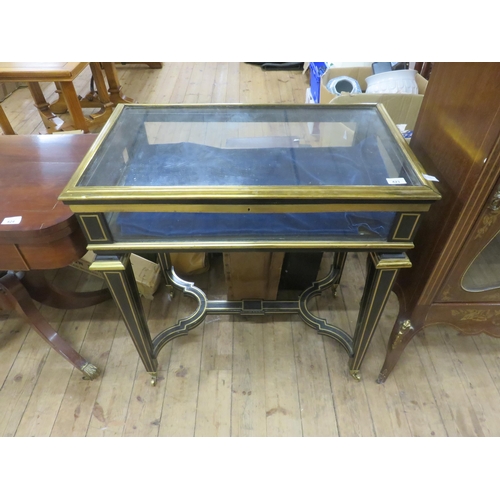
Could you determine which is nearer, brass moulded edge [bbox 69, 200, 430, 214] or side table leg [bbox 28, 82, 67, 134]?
brass moulded edge [bbox 69, 200, 430, 214]

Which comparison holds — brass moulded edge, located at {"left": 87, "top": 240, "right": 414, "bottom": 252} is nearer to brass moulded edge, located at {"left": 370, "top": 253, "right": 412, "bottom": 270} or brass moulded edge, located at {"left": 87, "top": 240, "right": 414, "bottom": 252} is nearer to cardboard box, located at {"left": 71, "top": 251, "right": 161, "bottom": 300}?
brass moulded edge, located at {"left": 370, "top": 253, "right": 412, "bottom": 270}

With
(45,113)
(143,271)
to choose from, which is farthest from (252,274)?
(45,113)

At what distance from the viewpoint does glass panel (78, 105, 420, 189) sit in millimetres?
903

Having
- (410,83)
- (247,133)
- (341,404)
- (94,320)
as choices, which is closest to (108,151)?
(247,133)

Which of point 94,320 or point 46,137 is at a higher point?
point 46,137

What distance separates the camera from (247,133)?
3.69 ft

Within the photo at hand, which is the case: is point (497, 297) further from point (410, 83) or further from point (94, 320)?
point (94, 320)

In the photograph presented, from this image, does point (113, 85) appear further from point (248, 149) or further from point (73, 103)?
point (248, 149)

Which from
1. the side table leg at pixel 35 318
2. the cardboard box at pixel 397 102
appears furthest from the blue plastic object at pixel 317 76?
the side table leg at pixel 35 318

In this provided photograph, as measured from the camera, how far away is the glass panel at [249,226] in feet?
2.99

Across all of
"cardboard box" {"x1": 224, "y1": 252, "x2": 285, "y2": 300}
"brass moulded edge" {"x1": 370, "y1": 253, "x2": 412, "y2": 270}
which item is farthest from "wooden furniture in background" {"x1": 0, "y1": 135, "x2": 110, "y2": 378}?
"brass moulded edge" {"x1": 370, "y1": 253, "x2": 412, "y2": 270}

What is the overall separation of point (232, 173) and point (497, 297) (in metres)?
0.87

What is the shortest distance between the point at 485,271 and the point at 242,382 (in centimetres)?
91

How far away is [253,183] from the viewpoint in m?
0.89
